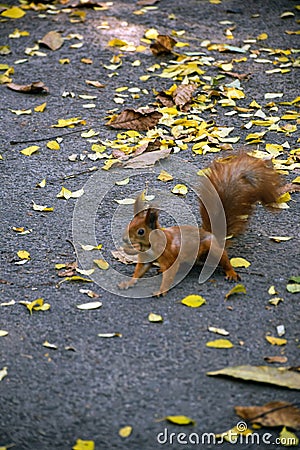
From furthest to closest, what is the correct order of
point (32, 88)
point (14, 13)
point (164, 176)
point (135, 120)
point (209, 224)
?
point (14, 13) → point (32, 88) → point (135, 120) → point (164, 176) → point (209, 224)

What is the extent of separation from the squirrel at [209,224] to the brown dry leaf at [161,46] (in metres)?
2.74

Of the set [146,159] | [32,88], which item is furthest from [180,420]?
[32,88]

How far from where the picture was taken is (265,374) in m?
2.96

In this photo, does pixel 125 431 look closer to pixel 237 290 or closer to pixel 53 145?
pixel 237 290

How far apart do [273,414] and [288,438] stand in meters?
0.11

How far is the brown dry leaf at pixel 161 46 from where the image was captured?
6.34m

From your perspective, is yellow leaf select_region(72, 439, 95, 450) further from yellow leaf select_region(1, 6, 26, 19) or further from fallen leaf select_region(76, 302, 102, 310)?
yellow leaf select_region(1, 6, 26, 19)

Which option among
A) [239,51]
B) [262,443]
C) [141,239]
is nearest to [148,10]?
[239,51]

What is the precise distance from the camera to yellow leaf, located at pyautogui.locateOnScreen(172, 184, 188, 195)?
447 cm

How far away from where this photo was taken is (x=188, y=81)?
5.88m

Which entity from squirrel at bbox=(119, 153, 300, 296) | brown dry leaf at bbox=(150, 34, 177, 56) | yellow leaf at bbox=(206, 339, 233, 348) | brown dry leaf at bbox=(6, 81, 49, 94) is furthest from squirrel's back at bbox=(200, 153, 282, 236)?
brown dry leaf at bbox=(150, 34, 177, 56)

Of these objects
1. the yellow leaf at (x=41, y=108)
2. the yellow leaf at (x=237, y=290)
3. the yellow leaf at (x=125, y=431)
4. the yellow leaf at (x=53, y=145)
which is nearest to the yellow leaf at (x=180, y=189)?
the yellow leaf at (x=53, y=145)

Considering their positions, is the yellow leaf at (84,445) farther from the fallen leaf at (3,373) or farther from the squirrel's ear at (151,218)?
the squirrel's ear at (151,218)

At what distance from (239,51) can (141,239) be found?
3.56 m
